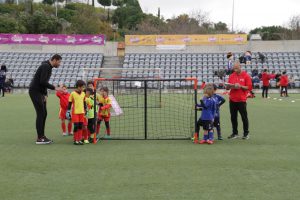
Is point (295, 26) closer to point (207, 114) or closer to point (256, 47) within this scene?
point (256, 47)

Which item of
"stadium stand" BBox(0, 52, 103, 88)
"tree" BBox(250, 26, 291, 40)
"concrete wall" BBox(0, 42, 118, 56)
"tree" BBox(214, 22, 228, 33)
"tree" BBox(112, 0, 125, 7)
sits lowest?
"stadium stand" BBox(0, 52, 103, 88)

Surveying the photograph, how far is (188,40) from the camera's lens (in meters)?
46.8

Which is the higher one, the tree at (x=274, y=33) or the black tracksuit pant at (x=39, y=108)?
the tree at (x=274, y=33)

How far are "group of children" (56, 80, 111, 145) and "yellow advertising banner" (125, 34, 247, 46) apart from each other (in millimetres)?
Answer: 35714

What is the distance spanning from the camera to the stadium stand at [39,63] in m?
42.1

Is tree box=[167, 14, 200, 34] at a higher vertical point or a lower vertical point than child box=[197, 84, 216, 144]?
higher

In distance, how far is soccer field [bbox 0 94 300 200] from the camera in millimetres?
5926

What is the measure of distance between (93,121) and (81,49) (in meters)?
37.4

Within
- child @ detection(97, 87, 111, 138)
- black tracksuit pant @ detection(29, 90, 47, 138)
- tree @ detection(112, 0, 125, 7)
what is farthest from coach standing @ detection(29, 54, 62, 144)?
tree @ detection(112, 0, 125, 7)

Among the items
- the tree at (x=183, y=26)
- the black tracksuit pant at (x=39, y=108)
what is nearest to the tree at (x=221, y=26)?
the tree at (x=183, y=26)

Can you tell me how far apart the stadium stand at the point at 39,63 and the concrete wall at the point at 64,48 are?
529mm

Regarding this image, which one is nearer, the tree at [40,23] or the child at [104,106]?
the child at [104,106]

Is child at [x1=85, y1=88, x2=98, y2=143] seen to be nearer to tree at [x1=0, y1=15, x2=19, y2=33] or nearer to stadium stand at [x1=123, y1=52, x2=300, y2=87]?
stadium stand at [x1=123, y1=52, x2=300, y2=87]

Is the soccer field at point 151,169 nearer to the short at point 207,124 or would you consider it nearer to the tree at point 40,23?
Result: the short at point 207,124
